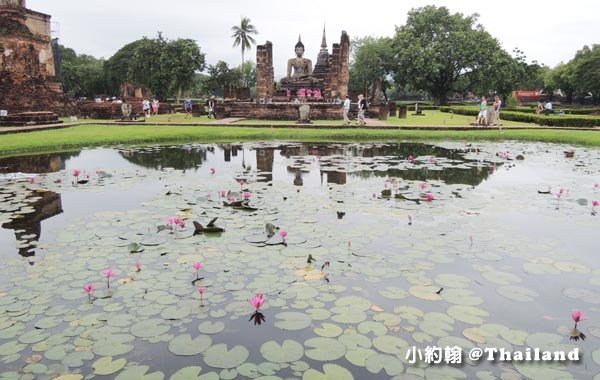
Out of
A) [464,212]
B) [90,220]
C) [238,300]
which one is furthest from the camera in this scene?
[464,212]

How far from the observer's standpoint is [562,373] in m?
2.84

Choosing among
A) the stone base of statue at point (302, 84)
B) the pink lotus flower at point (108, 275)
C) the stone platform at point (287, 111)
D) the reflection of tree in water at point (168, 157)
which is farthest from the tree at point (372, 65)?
the pink lotus flower at point (108, 275)

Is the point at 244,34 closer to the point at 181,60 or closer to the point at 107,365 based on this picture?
the point at 181,60

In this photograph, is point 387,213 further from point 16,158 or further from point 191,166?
point 16,158

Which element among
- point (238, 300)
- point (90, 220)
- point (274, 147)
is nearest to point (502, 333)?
point (238, 300)

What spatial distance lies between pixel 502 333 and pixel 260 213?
3.82 m

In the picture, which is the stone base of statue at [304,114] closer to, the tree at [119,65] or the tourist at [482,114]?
the tourist at [482,114]

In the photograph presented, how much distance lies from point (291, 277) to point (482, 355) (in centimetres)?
182

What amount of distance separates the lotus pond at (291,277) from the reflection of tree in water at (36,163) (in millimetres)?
1586

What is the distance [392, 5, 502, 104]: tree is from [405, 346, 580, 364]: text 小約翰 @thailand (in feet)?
140

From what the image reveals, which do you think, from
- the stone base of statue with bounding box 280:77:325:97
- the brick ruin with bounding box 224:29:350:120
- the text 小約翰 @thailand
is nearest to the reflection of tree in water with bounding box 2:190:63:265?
the text 小約翰 @thailand

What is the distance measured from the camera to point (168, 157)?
1227 centimetres

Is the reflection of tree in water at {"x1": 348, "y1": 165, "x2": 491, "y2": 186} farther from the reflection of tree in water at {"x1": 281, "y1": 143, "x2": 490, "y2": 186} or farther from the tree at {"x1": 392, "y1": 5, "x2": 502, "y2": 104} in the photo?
the tree at {"x1": 392, "y1": 5, "x2": 502, "y2": 104}

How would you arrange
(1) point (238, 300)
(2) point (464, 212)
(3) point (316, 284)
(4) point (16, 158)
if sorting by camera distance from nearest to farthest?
(1) point (238, 300), (3) point (316, 284), (2) point (464, 212), (4) point (16, 158)
